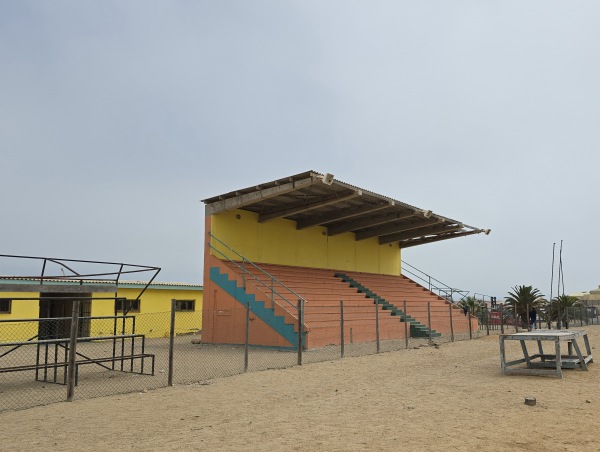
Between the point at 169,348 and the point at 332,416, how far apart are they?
5899mm

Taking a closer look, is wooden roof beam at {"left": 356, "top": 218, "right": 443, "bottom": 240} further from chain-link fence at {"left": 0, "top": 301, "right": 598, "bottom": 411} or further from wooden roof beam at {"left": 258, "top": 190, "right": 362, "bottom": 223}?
wooden roof beam at {"left": 258, "top": 190, "right": 362, "bottom": 223}

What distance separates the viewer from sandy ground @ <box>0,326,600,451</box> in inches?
247

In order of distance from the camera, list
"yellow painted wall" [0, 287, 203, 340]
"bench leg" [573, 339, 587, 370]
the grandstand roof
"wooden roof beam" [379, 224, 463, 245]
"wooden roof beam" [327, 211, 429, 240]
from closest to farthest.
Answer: "bench leg" [573, 339, 587, 370], the grandstand roof, "yellow painted wall" [0, 287, 203, 340], "wooden roof beam" [327, 211, 429, 240], "wooden roof beam" [379, 224, 463, 245]

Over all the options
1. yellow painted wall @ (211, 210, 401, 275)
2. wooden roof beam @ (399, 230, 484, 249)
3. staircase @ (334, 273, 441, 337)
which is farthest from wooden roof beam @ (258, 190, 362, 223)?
wooden roof beam @ (399, 230, 484, 249)

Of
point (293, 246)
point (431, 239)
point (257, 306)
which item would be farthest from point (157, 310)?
point (431, 239)

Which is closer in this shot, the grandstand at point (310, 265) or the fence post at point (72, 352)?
the fence post at point (72, 352)

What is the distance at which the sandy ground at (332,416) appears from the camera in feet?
20.6

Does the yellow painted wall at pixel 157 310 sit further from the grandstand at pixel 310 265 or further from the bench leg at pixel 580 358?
the bench leg at pixel 580 358

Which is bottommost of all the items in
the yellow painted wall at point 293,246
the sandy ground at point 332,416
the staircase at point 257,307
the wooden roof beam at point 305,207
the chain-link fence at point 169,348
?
the sandy ground at point 332,416

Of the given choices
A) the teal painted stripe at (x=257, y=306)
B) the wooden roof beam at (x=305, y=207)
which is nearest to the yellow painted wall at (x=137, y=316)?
the teal painted stripe at (x=257, y=306)

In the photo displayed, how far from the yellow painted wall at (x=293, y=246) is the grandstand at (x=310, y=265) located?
2.0 inches

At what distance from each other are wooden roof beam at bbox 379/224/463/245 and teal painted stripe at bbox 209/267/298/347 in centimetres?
1421

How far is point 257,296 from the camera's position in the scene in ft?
68.0

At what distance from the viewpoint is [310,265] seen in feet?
92.5
